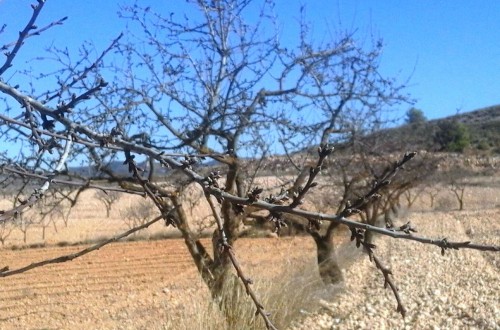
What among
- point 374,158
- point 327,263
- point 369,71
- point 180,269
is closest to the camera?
point 369,71

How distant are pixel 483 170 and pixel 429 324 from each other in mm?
46992

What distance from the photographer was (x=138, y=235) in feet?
90.6

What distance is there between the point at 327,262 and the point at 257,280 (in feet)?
9.15

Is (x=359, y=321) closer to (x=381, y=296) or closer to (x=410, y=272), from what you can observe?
(x=381, y=296)

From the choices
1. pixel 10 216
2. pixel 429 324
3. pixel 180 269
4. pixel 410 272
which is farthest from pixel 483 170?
pixel 10 216

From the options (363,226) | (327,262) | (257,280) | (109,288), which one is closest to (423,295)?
(327,262)

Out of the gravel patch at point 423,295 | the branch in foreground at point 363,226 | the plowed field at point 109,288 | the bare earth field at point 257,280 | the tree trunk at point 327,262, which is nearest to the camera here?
the branch in foreground at point 363,226

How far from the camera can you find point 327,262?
10070mm

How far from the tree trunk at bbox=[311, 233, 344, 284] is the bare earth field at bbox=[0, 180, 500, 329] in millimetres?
198

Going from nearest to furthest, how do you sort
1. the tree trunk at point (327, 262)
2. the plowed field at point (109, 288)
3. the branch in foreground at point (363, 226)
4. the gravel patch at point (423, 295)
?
the branch in foreground at point (363, 226), the gravel patch at point (423, 295), the tree trunk at point (327, 262), the plowed field at point (109, 288)

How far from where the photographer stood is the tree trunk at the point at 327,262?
32.7 feet

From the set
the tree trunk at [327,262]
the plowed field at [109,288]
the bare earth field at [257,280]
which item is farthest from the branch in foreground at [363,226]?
the tree trunk at [327,262]

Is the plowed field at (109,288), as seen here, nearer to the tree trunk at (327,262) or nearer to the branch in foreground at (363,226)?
the tree trunk at (327,262)

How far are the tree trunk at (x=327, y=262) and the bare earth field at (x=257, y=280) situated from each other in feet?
0.65
